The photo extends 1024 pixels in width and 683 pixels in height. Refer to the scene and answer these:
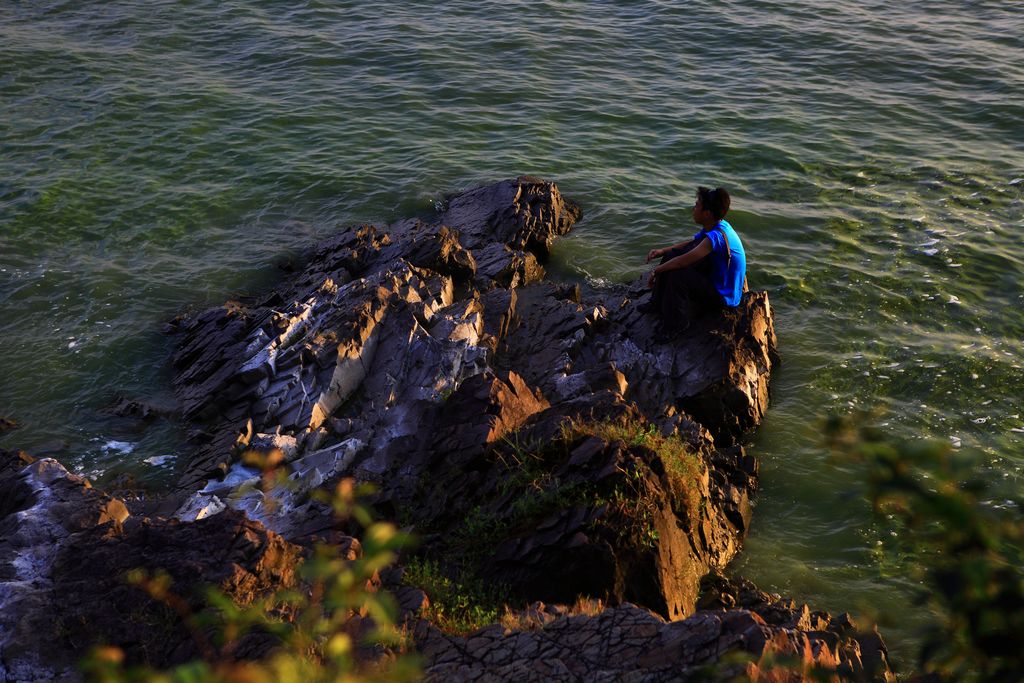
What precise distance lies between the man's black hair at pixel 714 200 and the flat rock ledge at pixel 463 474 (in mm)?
1538

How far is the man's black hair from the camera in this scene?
1062 centimetres

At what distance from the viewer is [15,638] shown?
684 cm

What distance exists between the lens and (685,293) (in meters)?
11.4

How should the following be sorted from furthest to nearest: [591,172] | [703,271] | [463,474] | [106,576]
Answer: [591,172]
[703,271]
[463,474]
[106,576]

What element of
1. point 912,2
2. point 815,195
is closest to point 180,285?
point 815,195

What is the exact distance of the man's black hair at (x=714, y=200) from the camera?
10617mm

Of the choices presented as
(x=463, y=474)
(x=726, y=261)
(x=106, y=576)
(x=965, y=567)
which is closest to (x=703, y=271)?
(x=726, y=261)

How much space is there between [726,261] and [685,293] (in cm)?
69

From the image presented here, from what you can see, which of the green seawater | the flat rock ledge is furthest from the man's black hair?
the green seawater

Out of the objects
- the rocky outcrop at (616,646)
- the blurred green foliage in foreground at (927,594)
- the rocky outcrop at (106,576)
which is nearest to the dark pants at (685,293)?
the rocky outcrop at (616,646)

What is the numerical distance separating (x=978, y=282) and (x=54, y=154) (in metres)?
17.8

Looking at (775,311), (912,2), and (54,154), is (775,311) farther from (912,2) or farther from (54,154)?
(912,2)

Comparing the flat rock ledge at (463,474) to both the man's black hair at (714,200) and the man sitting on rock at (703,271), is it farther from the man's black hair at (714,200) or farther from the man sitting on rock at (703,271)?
the man's black hair at (714,200)

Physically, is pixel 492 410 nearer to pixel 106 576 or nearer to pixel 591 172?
pixel 106 576
